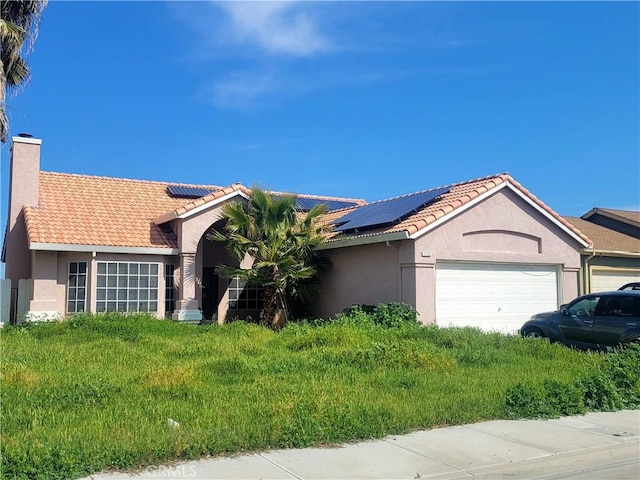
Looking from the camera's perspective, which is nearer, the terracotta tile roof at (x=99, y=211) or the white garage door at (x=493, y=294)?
the white garage door at (x=493, y=294)

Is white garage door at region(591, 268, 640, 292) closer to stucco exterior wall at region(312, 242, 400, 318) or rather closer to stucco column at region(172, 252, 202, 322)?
stucco exterior wall at region(312, 242, 400, 318)

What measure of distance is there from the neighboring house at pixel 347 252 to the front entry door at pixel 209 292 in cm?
85

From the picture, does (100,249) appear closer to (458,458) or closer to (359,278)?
(359,278)

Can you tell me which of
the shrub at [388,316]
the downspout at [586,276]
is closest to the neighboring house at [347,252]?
the shrub at [388,316]

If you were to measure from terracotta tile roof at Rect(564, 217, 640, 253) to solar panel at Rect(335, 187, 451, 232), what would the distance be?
742 centimetres

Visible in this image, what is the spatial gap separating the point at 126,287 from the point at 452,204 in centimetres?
1001

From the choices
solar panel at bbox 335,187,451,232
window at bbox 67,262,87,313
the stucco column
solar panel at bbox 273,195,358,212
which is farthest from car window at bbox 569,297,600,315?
window at bbox 67,262,87,313

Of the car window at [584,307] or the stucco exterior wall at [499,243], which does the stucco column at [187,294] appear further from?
the car window at [584,307]

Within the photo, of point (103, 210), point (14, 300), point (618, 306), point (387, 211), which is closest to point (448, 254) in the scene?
point (387, 211)

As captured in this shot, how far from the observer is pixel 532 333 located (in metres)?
16.2

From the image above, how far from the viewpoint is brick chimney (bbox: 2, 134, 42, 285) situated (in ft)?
63.0

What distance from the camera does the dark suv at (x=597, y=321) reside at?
45.4ft

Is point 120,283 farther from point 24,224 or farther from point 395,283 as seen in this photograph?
point 395,283

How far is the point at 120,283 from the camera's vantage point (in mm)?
18547
